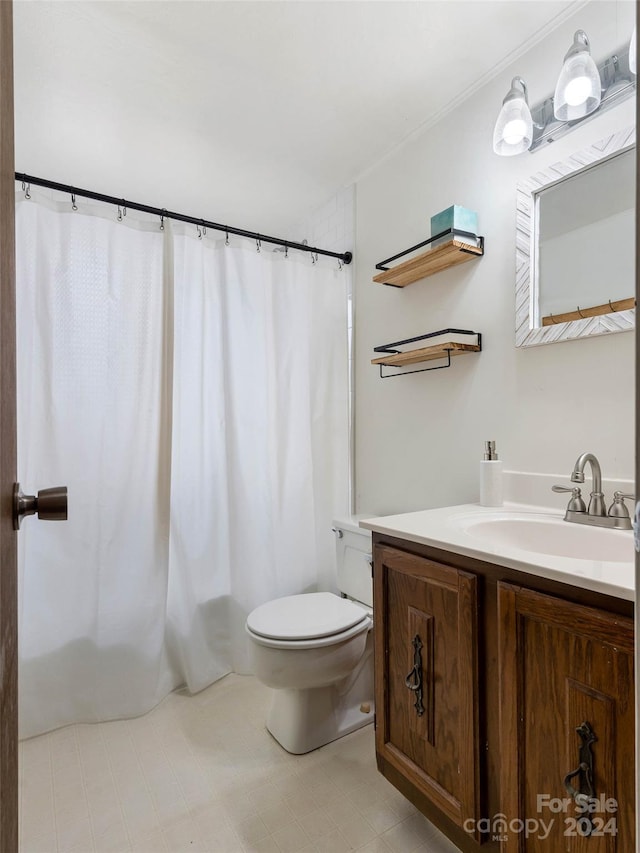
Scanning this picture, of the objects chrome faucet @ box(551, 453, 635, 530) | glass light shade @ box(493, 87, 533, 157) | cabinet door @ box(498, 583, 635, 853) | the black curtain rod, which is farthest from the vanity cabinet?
the black curtain rod

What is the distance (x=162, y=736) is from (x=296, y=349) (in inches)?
65.6

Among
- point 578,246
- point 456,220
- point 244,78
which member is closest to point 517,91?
point 456,220

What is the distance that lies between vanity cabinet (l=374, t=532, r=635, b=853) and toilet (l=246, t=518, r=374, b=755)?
0.95 feet

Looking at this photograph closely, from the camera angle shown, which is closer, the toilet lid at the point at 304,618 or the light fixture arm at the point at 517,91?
the light fixture arm at the point at 517,91

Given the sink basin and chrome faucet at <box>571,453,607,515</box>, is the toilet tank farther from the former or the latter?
chrome faucet at <box>571,453,607,515</box>

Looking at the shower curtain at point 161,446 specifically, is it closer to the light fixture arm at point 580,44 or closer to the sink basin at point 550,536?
the sink basin at point 550,536

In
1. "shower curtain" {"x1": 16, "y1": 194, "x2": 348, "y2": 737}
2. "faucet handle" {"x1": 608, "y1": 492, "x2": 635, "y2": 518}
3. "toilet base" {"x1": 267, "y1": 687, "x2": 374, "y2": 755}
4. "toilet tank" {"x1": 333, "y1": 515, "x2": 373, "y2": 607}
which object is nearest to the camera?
"faucet handle" {"x1": 608, "y1": 492, "x2": 635, "y2": 518}

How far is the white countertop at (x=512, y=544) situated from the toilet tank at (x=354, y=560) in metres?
0.49

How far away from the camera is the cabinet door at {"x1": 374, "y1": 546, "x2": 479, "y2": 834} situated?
3.32ft

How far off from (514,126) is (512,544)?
1.22 metres

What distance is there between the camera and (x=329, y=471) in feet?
7.52

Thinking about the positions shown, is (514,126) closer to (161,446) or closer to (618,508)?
(618,508)

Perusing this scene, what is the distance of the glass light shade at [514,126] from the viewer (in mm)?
1327

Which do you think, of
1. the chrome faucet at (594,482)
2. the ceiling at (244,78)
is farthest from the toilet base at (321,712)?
the ceiling at (244,78)
